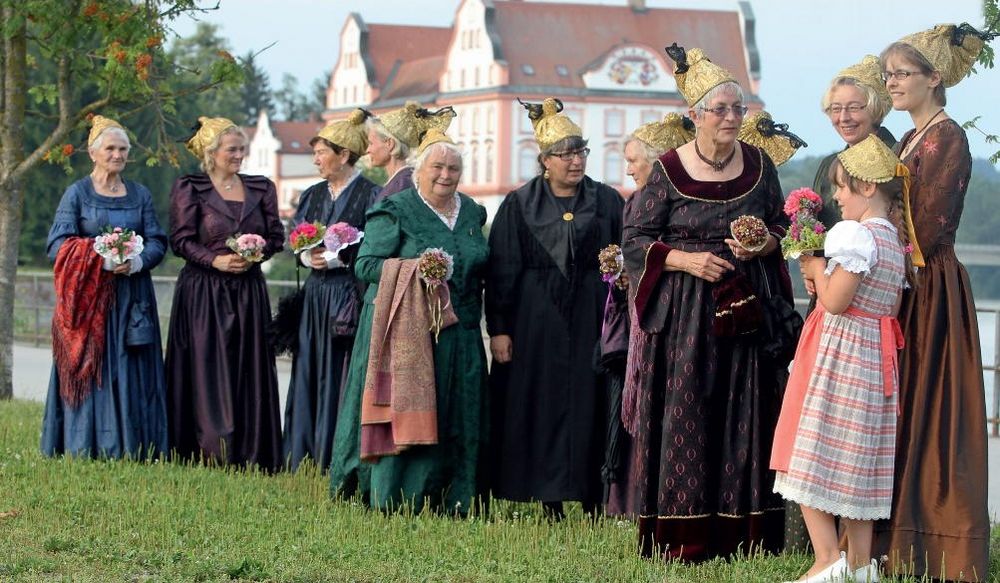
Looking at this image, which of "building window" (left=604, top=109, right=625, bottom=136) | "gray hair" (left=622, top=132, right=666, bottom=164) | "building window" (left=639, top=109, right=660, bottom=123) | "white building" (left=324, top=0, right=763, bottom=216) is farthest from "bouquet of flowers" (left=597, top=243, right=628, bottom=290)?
"building window" (left=639, top=109, right=660, bottom=123)

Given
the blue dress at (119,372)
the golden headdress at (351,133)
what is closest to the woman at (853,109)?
the golden headdress at (351,133)

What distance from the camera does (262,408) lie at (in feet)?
35.3

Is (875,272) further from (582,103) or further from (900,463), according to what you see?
(582,103)

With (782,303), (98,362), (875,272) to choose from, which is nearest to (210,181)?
(98,362)

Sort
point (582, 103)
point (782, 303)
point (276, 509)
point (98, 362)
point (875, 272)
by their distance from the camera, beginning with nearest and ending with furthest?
point (875, 272), point (782, 303), point (276, 509), point (98, 362), point (582, 103)

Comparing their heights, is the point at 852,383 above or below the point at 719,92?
below

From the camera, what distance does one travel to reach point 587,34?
3644 inches

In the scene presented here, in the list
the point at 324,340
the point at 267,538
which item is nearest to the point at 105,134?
the point at 324,340

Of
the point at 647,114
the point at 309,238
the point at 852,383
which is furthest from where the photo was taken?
the point at 647,114

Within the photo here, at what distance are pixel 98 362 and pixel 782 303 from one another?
4.76 metres

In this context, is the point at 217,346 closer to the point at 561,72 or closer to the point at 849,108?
the point at 849,108

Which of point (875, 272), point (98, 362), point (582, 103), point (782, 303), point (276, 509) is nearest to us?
point (875, 272)

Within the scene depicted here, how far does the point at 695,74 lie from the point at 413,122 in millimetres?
2828

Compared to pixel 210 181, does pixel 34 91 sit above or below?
above
